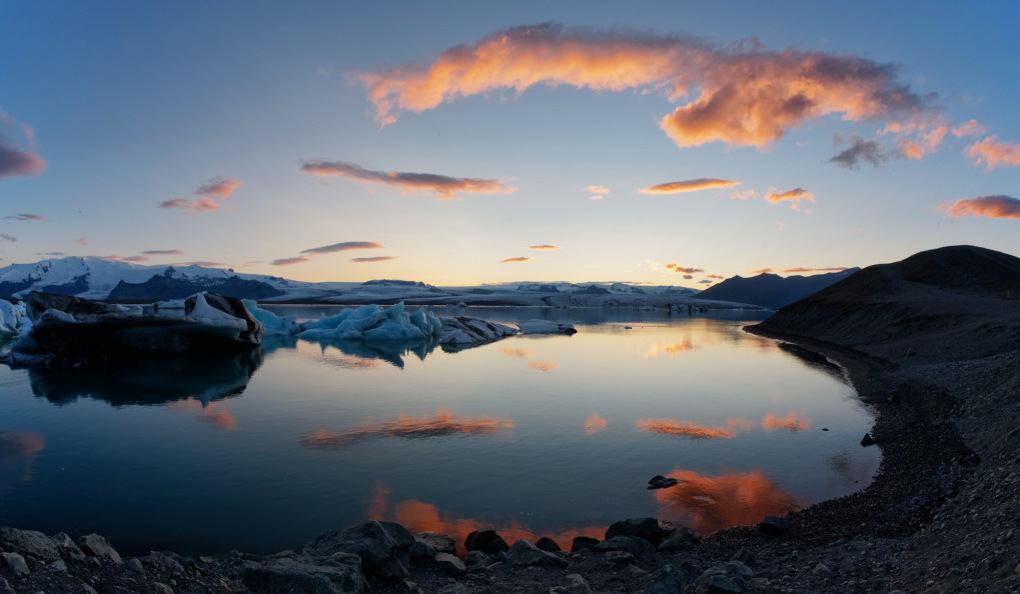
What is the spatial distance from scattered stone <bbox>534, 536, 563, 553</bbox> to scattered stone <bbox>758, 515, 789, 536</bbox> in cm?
250

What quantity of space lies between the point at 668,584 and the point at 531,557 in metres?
1.51

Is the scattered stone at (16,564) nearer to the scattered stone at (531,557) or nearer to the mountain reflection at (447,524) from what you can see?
the mountain reflection at (447,524)

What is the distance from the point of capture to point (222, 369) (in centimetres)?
2256

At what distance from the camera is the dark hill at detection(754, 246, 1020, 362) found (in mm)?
21375

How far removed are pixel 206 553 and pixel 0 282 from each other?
264307 mm

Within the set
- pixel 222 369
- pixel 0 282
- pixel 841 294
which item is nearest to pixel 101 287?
pixel 0 282

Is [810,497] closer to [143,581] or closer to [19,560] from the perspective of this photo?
[143,581]

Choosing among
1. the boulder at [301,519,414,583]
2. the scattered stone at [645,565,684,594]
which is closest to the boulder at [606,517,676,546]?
the scattered stone at [645,565,684,594]

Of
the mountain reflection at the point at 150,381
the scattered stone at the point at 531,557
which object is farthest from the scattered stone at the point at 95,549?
the mountain reflection at the point at 150,381

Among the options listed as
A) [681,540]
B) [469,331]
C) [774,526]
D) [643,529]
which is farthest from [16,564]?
[469,331]

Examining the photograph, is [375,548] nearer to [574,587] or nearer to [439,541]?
[439,541]

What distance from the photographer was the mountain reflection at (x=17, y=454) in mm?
8508

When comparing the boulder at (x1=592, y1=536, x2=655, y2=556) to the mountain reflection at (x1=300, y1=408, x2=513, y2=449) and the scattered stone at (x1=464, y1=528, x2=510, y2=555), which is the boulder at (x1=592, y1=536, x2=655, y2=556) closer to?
the scattered stone at (x1=464, y1=528, x2=510, y2=555)

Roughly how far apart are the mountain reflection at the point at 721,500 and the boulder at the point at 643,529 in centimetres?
64
